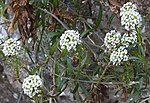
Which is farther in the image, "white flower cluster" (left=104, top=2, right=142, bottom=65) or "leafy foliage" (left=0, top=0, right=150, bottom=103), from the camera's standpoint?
"leafy foliage" (left=0, top=0, right=150, bottom=103)

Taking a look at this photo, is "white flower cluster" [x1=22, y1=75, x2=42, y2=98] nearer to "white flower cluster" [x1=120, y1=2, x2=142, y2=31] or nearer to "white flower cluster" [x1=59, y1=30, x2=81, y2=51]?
"white flower cluster" [x1=59, y1=30, x2=81, y2=51]

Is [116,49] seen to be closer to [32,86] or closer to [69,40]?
[69,40]

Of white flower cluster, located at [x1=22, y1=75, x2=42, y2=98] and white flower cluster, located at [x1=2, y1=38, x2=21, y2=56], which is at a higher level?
white flower cluster, located at [x1=2, y1=38, x2=21, y2=56]

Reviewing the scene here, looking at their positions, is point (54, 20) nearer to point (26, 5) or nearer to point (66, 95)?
point (26, 5)

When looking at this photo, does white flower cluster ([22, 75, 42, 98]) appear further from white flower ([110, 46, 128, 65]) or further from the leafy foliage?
white flower ([110, 46, 128, 65])

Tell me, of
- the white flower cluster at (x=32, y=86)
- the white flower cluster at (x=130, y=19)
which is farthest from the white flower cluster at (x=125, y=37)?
the white flower cluster at (x=32, y=86)

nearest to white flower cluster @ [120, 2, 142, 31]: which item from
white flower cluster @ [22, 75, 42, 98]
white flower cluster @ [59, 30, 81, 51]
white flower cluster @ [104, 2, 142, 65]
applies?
white flower cluster @ [104, 2, 142, 65]

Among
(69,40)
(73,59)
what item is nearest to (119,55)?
(69,40)

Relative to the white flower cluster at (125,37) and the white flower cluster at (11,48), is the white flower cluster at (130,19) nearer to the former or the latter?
the white flower cluster at (125,37)

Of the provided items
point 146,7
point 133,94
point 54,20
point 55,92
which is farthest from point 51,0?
point 146,7

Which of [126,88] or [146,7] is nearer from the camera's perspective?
[126,88]

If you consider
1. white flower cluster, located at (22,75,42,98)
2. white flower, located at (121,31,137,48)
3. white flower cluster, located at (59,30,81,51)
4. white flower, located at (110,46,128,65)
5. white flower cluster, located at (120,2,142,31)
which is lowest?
white flower cluster, located at (22,75,42,98)
